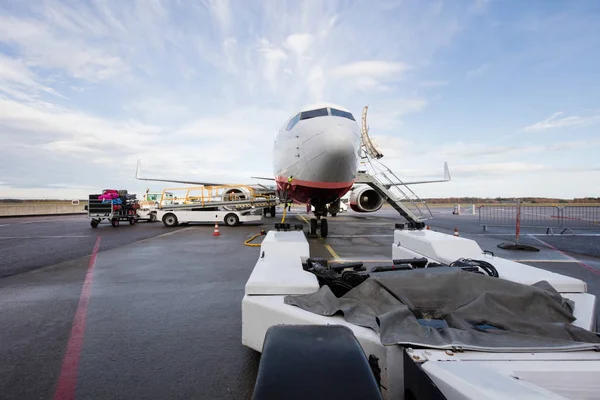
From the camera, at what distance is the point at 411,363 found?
55.0 inches

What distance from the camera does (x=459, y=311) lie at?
1982 mm

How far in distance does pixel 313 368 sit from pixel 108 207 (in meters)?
18.0

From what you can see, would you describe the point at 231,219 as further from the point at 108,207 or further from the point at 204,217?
the point at 108,207

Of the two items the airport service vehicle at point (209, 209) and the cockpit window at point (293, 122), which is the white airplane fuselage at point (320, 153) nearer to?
the cockpit window at point (293, 122)

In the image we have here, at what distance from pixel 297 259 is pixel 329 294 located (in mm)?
1126

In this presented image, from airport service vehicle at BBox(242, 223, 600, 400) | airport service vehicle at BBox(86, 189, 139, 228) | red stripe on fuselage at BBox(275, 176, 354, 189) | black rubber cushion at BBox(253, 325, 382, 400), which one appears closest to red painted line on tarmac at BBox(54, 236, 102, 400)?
airport service vehicle at BBox(242, 223, 600, 400)

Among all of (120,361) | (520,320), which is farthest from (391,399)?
(120,361)

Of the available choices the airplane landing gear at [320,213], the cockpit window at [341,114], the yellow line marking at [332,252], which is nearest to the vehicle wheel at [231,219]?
the airplane landing gear at [320,213]

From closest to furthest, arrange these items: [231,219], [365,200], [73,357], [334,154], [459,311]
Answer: [459,311] < [73,357] < [334,154] < [365,200] < [231,219]

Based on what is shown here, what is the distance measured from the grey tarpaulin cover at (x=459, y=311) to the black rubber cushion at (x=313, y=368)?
0.46 meters

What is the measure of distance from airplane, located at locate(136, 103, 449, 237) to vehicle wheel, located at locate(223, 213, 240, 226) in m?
5.91

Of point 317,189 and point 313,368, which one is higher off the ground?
point 317,189

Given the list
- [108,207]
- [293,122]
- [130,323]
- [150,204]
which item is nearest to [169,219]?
[108,207]

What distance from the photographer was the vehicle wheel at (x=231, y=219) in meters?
15.8
